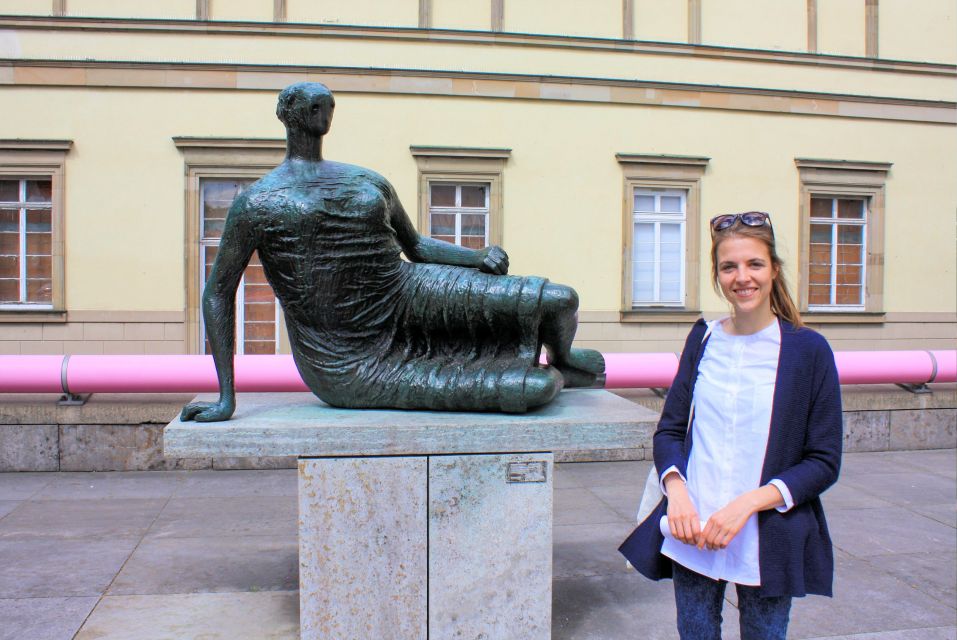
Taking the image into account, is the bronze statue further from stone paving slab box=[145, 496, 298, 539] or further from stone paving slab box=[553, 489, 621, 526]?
stone paving slab box=[553, 489, 621, 526]

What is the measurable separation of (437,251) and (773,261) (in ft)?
5.79

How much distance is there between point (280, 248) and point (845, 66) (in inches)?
368

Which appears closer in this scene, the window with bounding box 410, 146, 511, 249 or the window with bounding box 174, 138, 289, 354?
the window with bounding box 174, 138, 289, 354

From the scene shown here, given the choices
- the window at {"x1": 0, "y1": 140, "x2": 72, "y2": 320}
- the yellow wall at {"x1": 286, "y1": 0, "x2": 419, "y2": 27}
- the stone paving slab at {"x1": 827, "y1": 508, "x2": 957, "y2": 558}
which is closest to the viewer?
the stone paving slab at {"x1": 827, "y1": 508, "x2": 957, "y2": 558}

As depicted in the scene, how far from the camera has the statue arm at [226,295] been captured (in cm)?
297

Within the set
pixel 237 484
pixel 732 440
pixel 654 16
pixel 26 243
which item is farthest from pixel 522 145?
pixel 732 440

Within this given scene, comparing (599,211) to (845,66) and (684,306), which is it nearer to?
(684,306)

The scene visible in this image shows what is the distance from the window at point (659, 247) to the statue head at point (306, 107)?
716 cm

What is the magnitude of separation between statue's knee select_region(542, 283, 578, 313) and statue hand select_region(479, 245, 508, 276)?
0.77ft

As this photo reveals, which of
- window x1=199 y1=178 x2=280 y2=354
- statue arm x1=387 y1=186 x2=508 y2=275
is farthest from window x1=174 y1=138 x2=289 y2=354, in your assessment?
statue arm x1=387 y1=186 x2=508 y2=275

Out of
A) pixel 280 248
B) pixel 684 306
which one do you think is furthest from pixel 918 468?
pixel 280 248

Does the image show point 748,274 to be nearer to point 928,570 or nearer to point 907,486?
point 928,570

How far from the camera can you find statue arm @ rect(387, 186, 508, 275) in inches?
125

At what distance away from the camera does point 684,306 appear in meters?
9.76
